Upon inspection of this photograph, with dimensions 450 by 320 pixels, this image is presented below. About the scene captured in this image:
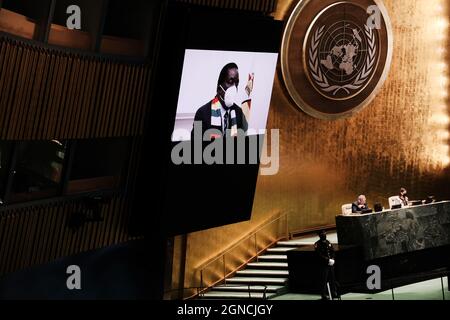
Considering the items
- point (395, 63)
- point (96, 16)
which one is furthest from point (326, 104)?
point (96, 16)

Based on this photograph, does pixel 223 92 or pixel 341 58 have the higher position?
pixel 341 58

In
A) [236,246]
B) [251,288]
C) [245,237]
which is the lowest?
[251,288]

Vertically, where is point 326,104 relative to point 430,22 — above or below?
below

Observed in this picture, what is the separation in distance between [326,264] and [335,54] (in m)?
6.71

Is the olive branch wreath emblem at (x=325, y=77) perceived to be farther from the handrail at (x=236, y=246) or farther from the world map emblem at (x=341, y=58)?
the handrail at (x=236, y=246)

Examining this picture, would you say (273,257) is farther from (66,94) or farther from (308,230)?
(66,94)

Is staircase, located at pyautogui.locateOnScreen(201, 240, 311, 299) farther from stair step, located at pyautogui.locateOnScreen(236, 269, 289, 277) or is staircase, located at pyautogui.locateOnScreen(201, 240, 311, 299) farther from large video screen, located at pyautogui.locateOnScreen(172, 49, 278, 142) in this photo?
large video screen, located at pyautogui.locateOnScreen(172, 49, 278, 142)

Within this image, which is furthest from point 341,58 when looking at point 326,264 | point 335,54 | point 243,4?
point 326,264

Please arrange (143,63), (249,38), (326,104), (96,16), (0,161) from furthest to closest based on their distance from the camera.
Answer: (326,104) → (249,38) → (143,63) → (96,16) → (0,161)

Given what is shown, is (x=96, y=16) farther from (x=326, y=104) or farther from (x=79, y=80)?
(x=326, y=104)

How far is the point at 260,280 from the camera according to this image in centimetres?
1788

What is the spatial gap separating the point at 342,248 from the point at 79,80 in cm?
656

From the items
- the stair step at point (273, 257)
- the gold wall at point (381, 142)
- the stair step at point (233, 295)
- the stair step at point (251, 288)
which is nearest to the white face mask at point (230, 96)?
the gold wall at point (381, 142)
